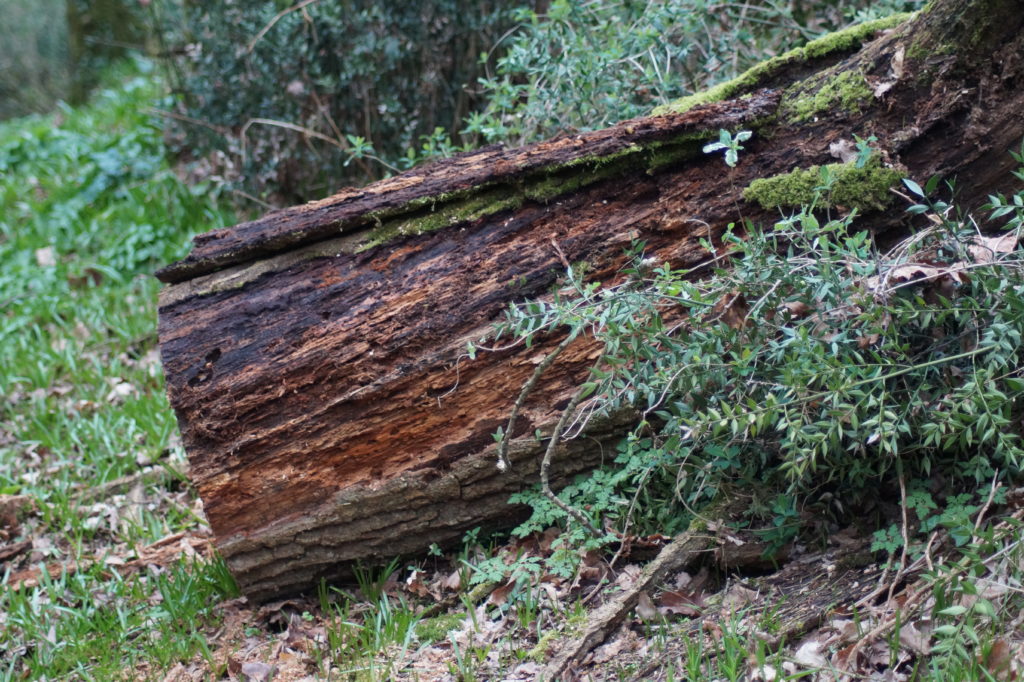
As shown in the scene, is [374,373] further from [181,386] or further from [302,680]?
[302,680]

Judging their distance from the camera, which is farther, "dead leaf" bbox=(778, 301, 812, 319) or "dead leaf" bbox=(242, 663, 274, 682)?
"dead leaf" bbox=(242, 663, 274, 682)

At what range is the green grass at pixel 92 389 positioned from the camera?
341 centimetres

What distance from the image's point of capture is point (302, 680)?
286 centimetres

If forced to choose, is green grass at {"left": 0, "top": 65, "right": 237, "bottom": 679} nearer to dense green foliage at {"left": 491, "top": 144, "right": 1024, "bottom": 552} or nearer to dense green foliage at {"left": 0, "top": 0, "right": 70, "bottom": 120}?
dense green foliage at {"left": 491, "top": 144, "right": 1024, "bottom": 552}

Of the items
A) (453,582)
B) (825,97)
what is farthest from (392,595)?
(825,97)

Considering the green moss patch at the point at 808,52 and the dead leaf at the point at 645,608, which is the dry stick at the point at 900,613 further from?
the green moss patch at the point at 808,52

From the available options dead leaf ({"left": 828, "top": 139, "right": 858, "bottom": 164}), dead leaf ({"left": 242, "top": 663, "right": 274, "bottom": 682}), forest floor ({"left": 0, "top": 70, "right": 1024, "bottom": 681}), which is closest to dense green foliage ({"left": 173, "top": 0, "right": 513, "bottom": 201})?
forest floor ({"left": 0, "top": 70, "right": 1024, "bottom": 681})

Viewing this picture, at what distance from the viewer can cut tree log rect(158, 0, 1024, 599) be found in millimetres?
3029

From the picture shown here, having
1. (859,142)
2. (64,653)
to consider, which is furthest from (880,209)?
(64,653)

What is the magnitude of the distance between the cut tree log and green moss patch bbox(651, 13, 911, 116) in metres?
0.06

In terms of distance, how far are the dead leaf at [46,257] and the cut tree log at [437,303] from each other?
13.4ft

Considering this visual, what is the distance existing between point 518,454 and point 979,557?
4.82ft

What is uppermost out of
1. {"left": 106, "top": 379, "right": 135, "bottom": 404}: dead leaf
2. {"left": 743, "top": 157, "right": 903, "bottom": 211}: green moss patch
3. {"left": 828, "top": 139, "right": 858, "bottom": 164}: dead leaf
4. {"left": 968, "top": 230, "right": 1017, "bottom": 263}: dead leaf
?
{"left": 828, "top": 139, "right": 858, "bottom": 164}: dead leaf

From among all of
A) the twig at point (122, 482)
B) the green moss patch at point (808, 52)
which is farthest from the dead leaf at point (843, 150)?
the twig at point (122, 482)
